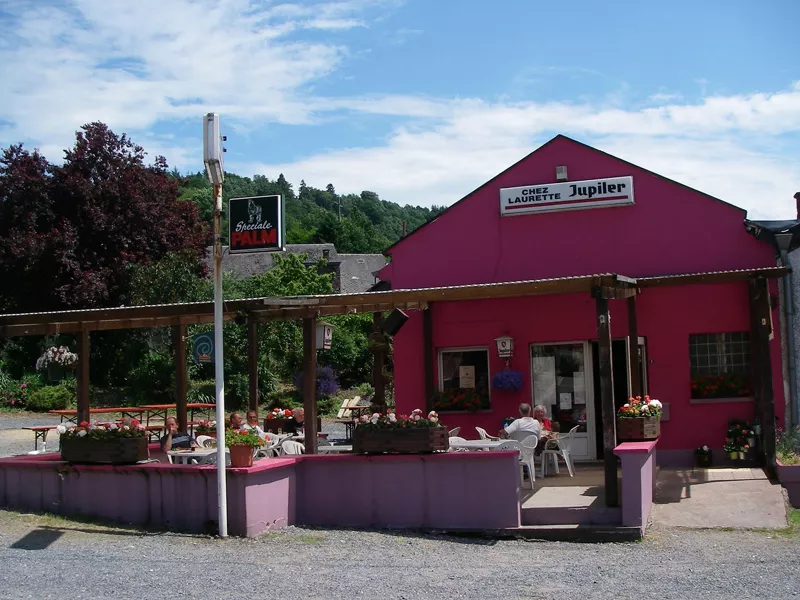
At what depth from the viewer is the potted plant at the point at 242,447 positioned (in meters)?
10.1

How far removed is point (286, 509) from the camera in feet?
35.2

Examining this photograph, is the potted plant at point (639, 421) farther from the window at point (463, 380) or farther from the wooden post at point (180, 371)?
the wooden post at point (180, 371)

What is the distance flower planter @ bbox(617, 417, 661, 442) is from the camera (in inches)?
461

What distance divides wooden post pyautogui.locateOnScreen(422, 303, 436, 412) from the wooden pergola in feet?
4.81

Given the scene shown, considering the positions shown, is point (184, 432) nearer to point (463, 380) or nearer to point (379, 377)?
point (379, 377)

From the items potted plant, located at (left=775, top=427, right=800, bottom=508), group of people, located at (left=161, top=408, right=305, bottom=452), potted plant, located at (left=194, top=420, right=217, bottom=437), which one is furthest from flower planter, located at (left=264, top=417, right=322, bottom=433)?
potted plant, located at (left=775, top=427, right=800, bottom=508)

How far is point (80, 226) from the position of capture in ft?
102

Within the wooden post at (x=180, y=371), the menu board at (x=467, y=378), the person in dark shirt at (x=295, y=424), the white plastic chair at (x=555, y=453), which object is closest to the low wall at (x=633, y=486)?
the white plastic chair at (x=555, y=453)

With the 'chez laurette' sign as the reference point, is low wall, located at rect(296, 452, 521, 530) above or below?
below

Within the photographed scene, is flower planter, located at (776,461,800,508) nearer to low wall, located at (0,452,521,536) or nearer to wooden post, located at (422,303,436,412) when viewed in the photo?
low wall, located at (0,452,521,536)

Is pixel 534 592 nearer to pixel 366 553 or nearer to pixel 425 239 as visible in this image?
pixel 366 553

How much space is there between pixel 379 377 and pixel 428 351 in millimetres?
1479

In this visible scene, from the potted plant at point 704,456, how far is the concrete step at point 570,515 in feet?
13.2

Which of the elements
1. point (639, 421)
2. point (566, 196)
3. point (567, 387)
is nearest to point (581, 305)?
point (567, 387)
